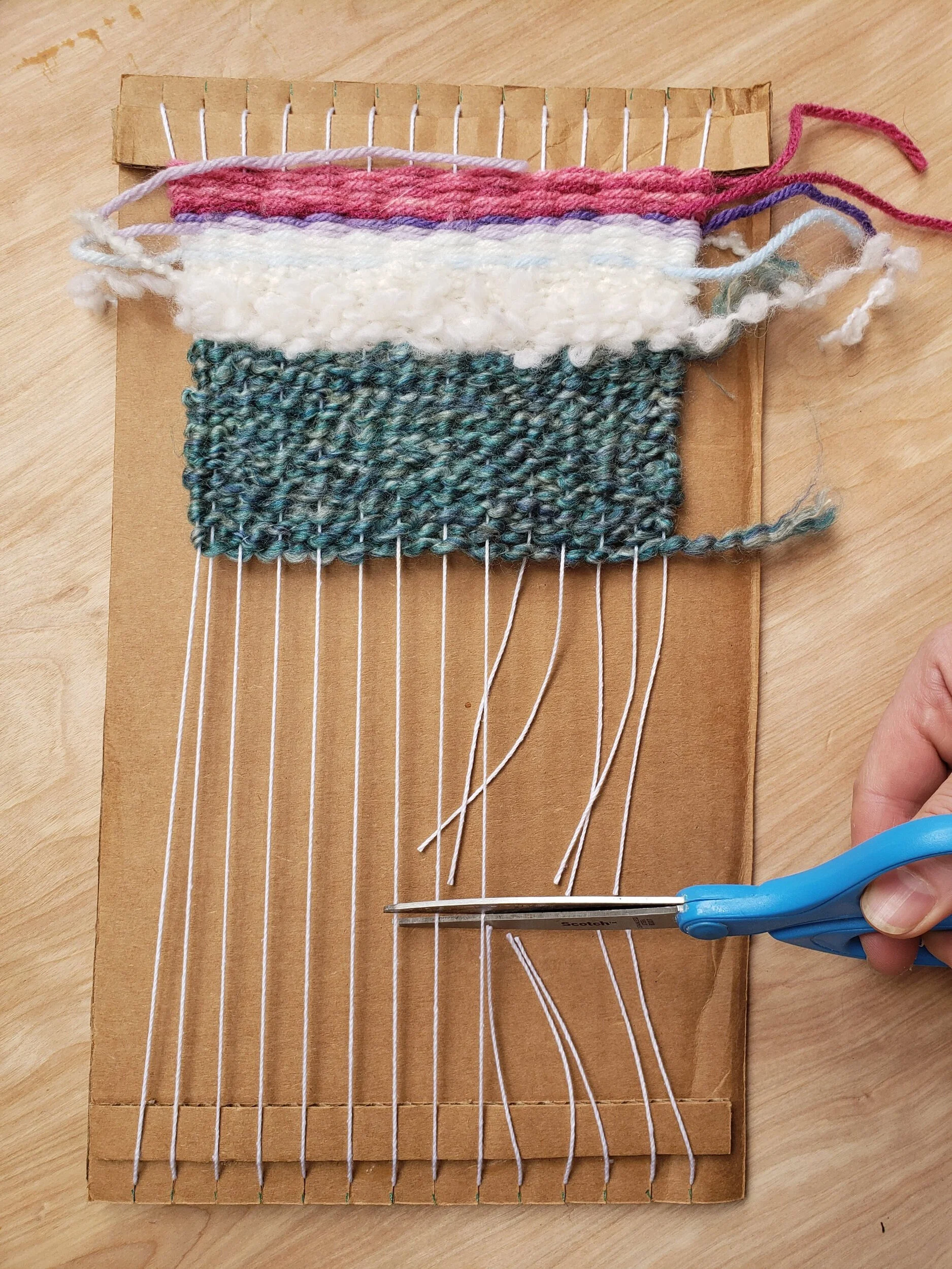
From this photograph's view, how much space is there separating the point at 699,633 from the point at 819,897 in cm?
26

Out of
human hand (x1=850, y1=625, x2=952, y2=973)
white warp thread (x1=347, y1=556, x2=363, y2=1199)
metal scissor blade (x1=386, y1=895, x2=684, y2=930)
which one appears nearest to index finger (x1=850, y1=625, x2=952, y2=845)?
human hand (x1=850, y1=625, x2=952, y2=973)

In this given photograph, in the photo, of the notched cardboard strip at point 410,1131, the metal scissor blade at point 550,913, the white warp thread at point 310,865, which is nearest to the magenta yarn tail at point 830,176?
the white warp thread at point 310,865

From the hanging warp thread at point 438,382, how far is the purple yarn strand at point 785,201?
0.01 meters

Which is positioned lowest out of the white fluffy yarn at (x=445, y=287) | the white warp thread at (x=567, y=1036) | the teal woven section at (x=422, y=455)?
the white warp thread at (x=567, y=1036)

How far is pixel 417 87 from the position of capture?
841mm

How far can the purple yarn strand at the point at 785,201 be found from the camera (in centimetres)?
81

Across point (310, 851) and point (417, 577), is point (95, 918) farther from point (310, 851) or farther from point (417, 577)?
point (417, 577)

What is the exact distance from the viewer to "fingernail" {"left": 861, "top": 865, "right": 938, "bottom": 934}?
627mm

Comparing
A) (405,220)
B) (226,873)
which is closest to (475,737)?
(226,873)

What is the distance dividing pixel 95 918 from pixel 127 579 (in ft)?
1.04

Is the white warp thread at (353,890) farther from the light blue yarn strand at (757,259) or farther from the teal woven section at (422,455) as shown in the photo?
the light blue yarn strand at (757,259)

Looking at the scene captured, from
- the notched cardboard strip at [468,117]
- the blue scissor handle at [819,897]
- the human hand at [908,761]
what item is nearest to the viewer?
the blue scissor handle at [819,897]

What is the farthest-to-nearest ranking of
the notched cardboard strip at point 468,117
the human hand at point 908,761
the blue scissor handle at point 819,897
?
the notched cardboard strip at point 468,117
the human hand at point 908,761
the blue scissor handle at point 819,897

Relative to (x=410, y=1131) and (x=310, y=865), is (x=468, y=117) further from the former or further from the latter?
(x=410, y=1131)
